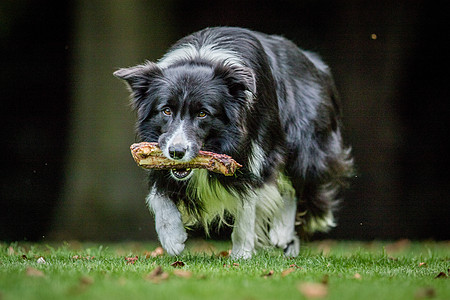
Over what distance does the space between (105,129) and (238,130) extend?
5.29m

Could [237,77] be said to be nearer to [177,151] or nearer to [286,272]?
[177,151]

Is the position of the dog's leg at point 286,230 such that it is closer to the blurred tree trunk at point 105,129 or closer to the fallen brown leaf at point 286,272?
the fallen brown leaf at point 286,272

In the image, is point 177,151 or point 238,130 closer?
point 177,151

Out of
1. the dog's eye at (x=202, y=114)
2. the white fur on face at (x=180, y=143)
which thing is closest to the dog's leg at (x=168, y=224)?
the white fur on face at (x=180, y=143)

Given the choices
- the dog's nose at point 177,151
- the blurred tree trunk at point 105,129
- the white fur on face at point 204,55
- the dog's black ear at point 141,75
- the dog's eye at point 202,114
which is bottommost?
the blurred tree trunk at point 105,129

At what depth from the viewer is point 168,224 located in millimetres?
5430

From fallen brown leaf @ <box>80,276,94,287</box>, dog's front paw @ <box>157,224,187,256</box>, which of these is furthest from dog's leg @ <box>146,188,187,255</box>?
fallen brown leaf @ <box>80,276,94,287</box>

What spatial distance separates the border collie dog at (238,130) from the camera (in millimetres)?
5184

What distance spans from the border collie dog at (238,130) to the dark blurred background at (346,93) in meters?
4.68

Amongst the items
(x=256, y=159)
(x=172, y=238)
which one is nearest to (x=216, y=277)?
(x=172, y=238)

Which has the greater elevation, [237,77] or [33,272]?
[237,77]

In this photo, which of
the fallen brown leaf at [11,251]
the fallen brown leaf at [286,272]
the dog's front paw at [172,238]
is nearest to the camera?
the fallen brown leaf at [286,272]

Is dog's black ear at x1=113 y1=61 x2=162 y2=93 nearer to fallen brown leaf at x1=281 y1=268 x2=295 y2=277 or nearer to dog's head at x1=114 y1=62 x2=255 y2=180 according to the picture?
dog's head at x1=114 y1=62 x2=255 y2=180

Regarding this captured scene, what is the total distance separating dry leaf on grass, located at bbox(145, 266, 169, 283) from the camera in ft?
12.9
